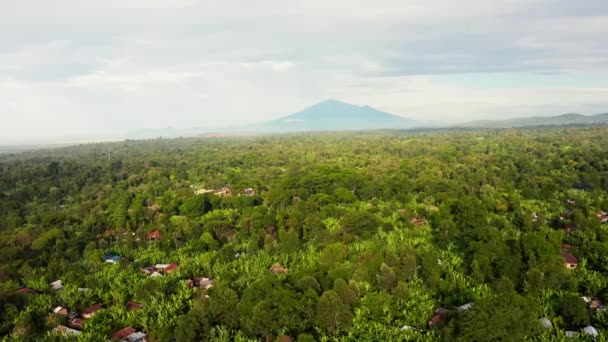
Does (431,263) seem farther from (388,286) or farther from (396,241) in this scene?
(396,241)

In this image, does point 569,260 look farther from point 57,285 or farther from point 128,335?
point 57,285

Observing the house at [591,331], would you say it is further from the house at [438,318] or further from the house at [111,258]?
the house at [111,258]

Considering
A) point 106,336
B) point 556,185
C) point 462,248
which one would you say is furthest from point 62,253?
point 556,185

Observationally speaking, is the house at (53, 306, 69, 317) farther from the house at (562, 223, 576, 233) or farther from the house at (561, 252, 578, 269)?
the house at (562, 223, 576, 233)

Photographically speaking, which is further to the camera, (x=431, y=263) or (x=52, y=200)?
(x=52, y=200)

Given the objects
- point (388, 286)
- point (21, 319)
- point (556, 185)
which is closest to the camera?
point (21, 319)

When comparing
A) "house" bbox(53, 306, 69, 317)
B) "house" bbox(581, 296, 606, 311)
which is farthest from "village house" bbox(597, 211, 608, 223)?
"house" bbox(53, 306, 69, 317)

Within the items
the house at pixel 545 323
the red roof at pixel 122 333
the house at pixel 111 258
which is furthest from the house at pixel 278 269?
the house at pixel 545 323
